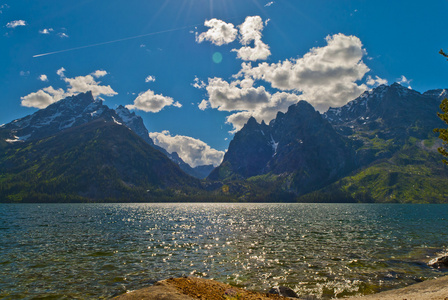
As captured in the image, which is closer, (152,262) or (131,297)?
(131,297)

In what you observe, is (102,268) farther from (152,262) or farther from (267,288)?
(267,288)

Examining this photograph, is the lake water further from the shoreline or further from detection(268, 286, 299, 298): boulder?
the shoreline

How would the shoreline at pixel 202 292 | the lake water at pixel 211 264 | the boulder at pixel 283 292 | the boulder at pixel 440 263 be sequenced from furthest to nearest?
the boulder at pixel 440 263
the lake water at pixel 211 264
the boulder at pixel 283 292
the shoreline at pixel 202 292

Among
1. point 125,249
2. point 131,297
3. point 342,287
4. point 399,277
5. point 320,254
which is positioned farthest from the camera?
point 125,249

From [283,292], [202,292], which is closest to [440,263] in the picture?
[283,292]

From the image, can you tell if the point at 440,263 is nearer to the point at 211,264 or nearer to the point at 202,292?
the point at 211,264

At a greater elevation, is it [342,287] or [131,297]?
[131,297]

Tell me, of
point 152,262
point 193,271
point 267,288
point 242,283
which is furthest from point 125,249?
point 267,288

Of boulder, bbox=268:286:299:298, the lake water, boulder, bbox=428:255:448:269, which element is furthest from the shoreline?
boulder, bbox=428:255:448:269

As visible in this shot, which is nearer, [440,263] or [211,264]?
[440,263]

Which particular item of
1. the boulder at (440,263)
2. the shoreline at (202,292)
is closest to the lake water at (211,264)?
the boulder at (440,263)

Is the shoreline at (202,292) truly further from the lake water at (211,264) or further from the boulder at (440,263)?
the boulder at (440,263)

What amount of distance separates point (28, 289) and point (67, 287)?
3323mm

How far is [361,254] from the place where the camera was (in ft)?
140
